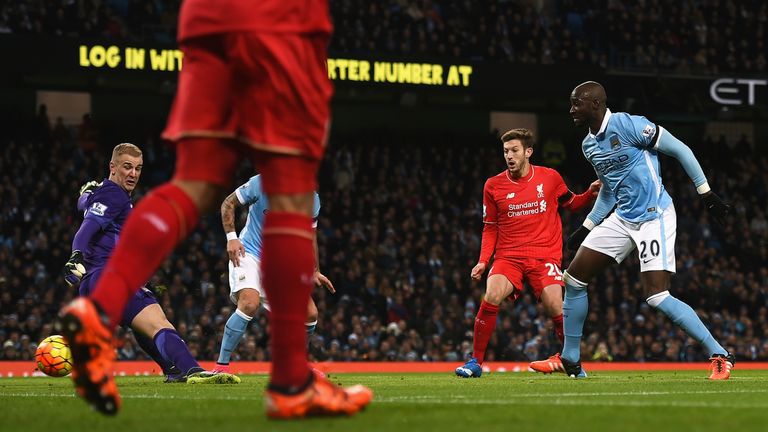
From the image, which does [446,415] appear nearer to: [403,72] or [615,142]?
[615,142]

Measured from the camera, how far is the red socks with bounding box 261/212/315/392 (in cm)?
402

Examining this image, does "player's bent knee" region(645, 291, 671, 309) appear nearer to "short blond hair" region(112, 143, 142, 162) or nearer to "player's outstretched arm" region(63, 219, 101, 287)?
"short blond hair" region(112, 143, 142, 162)

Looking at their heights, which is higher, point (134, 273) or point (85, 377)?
point (134, 273)

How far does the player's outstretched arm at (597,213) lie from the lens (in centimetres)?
→ 1009

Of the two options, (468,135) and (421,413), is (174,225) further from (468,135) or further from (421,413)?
(468,135)

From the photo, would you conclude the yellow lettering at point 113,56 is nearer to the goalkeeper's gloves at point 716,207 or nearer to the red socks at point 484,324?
the red socks at point 484,324

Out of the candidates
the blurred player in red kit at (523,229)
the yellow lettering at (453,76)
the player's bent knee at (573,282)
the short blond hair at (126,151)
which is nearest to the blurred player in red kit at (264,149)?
the short blond hair at (126,151)

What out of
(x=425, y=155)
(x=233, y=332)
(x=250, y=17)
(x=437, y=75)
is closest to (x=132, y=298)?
(x=233, y=332)

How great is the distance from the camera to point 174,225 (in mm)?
4027

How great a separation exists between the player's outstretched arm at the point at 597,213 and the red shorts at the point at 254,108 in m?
6.19

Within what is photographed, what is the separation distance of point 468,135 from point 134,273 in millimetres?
28454

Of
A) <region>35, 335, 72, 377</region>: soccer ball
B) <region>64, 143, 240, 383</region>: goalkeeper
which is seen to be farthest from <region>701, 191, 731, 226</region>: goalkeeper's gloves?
<region>35, 335, 72, 377</region>: soccer ball

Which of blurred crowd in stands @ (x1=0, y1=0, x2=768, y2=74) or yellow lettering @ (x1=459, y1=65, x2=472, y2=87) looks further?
yellow lettering @ (x1=459, y1=65, x2=472, y2=87)

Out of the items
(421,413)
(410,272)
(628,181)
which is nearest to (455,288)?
(410,272)
